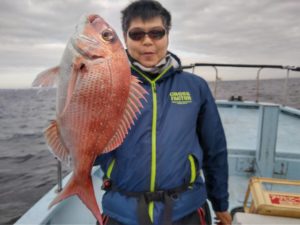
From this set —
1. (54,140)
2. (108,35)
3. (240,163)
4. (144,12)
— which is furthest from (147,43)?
Answer: (240,163)

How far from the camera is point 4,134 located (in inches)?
779

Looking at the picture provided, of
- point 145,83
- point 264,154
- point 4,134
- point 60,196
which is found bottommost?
point 4,134

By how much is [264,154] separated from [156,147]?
3.48 meters

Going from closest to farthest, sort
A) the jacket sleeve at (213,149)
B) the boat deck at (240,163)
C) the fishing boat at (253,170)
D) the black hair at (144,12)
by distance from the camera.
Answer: the black hair at (144,12) < the jacket sleeve at (213,149) < the fishing boat at (253,170) < the boat deck at (240,163)

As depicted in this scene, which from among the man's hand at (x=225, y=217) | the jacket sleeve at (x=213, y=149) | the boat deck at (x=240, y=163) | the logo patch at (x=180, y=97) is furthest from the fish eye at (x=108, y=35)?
the boat deck at (x=240, y=163)

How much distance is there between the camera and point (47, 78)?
1.60 metres

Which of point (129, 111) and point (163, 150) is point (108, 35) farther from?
point (163, 150)

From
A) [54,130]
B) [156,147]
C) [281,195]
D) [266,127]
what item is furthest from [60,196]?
[266,127]

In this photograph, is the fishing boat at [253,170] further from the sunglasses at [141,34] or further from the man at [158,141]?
the sunglasses at [141,34]

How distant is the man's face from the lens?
2.21 metres

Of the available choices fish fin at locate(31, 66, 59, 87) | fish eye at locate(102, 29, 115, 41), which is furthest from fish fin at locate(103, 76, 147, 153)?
fish fin at locate(31, 66, 59, 87)

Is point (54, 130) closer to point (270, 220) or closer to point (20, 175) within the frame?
point (270, 220)

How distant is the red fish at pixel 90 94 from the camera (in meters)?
1.59

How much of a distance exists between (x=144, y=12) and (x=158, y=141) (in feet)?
3.13
